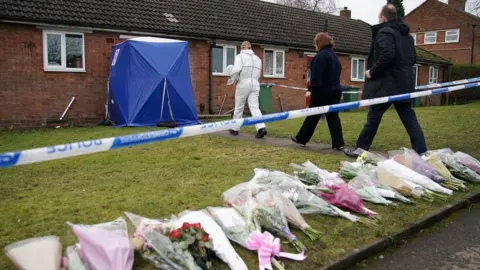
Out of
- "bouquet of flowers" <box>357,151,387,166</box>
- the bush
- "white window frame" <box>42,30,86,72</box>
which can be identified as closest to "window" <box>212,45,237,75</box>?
"white window frame" <box>42,30,86,72</box>

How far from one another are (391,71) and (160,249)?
4425mm

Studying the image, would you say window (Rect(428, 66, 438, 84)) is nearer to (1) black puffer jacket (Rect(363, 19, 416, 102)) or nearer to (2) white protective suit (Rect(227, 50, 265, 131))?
(2) white protective suit (Rect(227, 50, 265, 131))

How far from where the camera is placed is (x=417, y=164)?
16.0ft

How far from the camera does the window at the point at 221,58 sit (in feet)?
54.7

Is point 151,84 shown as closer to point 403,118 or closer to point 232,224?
point 403,118

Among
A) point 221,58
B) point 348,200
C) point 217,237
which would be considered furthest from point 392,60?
point 221,58

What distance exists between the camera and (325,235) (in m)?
3.33

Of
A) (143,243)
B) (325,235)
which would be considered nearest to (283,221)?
(325,235)

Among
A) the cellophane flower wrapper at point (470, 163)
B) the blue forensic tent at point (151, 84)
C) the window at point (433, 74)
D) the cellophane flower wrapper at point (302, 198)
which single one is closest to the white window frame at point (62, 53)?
the blue forensic tent at point (151, 84)

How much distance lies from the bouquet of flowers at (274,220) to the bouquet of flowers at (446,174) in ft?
8.33

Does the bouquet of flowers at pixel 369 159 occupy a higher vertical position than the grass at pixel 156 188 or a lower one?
higher

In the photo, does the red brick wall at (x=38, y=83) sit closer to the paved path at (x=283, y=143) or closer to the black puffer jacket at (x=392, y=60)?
the paved path at (x=283, y=143)

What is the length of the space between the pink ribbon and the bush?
2980 cm

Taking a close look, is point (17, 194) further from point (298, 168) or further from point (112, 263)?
point (298, 168)
